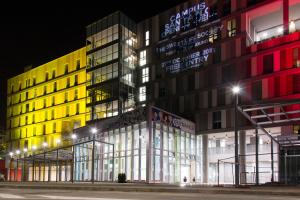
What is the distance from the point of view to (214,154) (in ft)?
201

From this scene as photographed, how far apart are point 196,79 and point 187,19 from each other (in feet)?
29.4

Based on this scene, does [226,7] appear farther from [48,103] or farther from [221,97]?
[48,103]

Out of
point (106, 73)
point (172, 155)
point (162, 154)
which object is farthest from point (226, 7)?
point (162, 154)

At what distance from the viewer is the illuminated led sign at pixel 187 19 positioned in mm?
62000

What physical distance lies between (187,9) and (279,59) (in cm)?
1667

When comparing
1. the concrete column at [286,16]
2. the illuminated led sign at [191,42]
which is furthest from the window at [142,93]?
the concrete column at [286,16]

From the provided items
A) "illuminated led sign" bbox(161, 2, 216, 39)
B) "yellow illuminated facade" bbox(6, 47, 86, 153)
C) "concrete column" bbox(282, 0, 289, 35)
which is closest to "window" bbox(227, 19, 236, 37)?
"illuminated led sign" bbox(161, 2, 216, 39)

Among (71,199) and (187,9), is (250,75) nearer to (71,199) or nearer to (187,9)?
(187,9)

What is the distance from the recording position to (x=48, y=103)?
9075 centimetres

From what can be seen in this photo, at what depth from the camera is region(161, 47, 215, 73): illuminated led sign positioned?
61.1m

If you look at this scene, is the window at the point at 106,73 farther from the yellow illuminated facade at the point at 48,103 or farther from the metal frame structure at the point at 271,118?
the metal frame structure at the point at 271,118

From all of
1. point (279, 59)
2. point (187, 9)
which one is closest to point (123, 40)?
point (187, 9)

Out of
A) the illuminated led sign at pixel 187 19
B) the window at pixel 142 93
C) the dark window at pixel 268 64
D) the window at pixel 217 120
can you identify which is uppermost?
the illuminated led sign at pixel 187 19

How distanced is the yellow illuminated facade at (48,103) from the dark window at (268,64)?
36.5 metres
